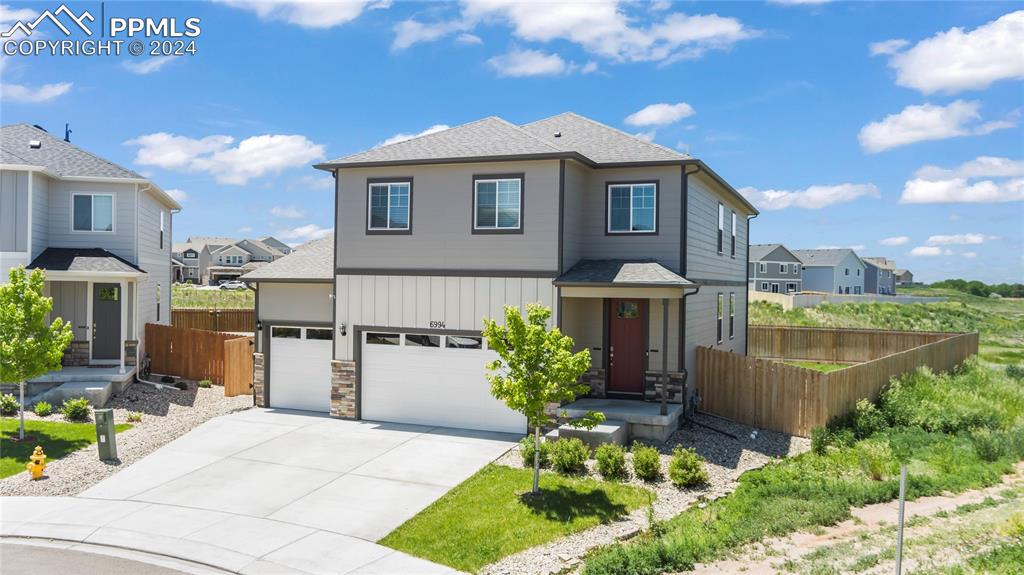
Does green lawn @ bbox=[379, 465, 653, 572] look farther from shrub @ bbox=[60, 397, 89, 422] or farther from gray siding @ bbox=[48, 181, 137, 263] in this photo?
gray siding @ bbox=[48, 181, 137, 263]

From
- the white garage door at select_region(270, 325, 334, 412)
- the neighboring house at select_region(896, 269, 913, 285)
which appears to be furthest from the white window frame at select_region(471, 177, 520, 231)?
the neighboring house at select_region(896, 269, 913, 285)

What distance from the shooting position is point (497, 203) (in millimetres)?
16094

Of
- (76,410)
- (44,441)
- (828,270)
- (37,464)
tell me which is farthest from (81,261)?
(828,270)

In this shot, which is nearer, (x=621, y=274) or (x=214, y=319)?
(x=621, y=274)

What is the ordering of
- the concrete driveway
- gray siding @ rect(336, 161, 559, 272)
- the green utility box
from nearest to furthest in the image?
1. the concrete driveway
2. the green utility box
3. gray siding @ rect(336, 161, 559, 272)

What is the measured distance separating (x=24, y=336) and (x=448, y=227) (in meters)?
9.22

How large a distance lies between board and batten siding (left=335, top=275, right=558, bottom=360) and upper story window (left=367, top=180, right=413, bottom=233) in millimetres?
1199

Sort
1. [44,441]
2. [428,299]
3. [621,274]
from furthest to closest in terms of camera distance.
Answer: [428,299] → [621,274] → [44,441]

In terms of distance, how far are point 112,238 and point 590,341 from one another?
47.8 ft

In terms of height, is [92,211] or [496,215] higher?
[92,211]

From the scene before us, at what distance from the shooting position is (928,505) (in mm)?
11031

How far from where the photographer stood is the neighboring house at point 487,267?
15789 mm

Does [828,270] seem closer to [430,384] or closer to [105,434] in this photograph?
[430,384]

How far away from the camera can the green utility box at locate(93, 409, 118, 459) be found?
13.4 meters
